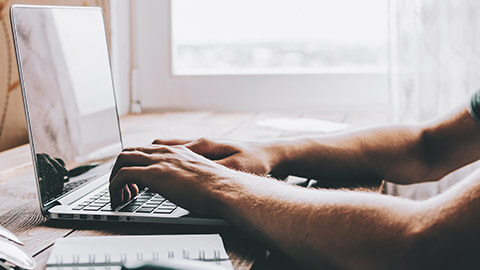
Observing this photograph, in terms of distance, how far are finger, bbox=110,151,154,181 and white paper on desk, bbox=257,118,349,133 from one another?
74 centimetres

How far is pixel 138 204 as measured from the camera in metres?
0.71

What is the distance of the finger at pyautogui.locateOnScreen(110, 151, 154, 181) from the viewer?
72 cm

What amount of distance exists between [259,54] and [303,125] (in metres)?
0.48

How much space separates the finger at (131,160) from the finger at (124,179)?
0.07ft

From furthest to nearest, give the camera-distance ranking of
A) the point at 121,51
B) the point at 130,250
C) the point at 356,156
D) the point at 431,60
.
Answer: the point at 121,51 → the point at 431,60 → the point at 356,156 → the point at 130,250

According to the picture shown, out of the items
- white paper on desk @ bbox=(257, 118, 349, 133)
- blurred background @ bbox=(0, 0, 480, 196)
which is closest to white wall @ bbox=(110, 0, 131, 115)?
blurred background @ bbox=(0, 0, 480, 196)

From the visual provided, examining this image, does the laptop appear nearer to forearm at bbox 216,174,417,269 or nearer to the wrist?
forearm at bbox 216,174,417,269

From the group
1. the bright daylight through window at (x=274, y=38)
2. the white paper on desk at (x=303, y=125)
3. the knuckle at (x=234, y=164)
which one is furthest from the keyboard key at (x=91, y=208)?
the bright daylight through window at (x=274, y=38)

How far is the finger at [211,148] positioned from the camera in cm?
84

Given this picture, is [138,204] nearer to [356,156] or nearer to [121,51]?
[356,156]

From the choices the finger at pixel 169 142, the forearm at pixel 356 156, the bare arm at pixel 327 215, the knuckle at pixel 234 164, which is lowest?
the forearm at pixel 356 156

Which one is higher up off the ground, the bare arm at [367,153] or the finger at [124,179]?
the finger at [124,179]

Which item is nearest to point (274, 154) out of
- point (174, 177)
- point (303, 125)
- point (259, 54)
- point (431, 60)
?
point (174, 177)

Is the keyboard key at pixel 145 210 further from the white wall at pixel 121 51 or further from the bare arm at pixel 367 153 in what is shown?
the white wall at pixel 121 51
